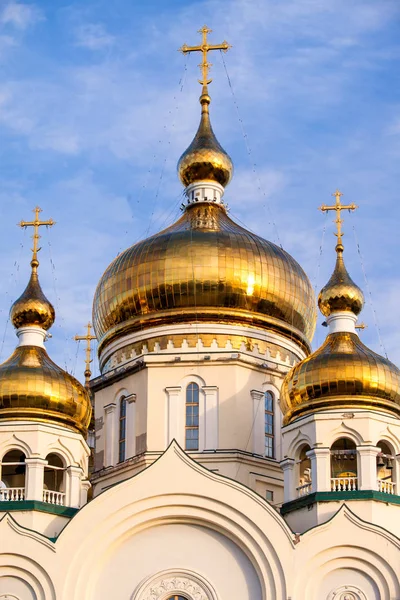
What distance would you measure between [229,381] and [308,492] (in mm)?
3202

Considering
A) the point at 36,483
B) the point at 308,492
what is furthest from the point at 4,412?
the point at 308,492

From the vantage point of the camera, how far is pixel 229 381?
2567 centimetres

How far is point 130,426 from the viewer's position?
25.9 metres

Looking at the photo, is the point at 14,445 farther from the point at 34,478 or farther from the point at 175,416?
the point at 175,416

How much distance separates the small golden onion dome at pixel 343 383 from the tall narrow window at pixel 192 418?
2187 millimetres

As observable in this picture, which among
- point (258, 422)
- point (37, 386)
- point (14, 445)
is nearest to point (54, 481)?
point (14, 445)

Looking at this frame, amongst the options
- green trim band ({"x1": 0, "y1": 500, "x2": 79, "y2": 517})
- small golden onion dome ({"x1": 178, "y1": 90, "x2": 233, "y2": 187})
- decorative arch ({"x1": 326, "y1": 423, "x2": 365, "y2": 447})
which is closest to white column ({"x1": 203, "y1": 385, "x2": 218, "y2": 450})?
decorative arch ({"x1": 326, "y1": 423, "x2": 365, "y2": 447})

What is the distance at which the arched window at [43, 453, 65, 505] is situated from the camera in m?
23.4

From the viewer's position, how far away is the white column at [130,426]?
25656 millimetres

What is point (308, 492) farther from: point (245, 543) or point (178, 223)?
point (178, 223)

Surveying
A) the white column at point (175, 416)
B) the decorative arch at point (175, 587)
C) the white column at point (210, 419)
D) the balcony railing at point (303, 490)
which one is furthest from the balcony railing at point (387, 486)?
the white column at point (175, 416)

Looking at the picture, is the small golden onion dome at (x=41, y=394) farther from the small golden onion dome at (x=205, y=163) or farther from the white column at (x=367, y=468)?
the small golden onion dome at (x=205, y=163)

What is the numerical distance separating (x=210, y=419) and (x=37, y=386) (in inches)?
124

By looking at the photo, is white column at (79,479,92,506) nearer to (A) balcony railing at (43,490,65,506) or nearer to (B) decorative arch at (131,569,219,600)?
(A) balcony railing at (43,490,65,506)
